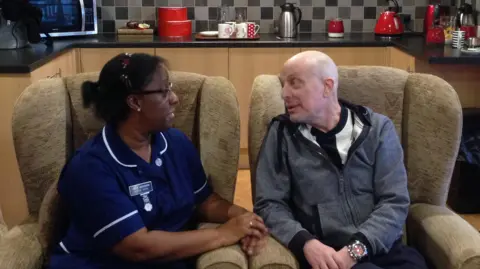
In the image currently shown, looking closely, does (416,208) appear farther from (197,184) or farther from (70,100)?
(70,100)

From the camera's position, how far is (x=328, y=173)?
2109 mm

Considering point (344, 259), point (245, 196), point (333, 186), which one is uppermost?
point (333, 186)

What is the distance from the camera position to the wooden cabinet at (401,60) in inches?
149

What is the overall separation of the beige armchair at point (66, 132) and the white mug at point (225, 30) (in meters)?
2.02

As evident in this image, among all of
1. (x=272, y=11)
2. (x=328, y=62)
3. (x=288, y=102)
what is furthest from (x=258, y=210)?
(x=272, y=11)

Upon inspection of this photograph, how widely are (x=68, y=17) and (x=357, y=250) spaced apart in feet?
10.00

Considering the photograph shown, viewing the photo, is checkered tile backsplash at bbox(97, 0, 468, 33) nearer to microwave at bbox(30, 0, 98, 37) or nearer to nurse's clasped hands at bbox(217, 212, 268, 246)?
microwave at bbox(30, 0, 98, 37)

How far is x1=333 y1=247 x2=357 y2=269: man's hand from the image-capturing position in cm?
196

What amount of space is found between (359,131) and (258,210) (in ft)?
1.35

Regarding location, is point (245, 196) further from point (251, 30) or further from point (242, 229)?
point (242, 229)

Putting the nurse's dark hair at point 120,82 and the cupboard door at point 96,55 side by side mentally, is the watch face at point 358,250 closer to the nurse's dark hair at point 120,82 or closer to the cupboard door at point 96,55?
the nurse's dark hair at point 120,82

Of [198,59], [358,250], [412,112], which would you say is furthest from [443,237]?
[198,59]

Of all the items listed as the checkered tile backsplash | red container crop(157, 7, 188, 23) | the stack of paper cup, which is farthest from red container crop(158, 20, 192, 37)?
the stack of paper cup

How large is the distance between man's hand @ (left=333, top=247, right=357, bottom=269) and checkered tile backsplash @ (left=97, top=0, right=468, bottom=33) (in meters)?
3.10
